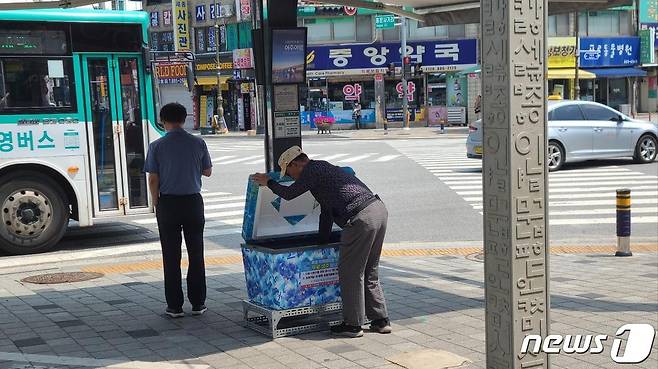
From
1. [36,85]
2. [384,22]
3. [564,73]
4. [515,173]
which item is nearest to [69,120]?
[36,85]

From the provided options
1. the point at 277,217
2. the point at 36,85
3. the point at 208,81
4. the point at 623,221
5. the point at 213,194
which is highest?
the point at 208,81

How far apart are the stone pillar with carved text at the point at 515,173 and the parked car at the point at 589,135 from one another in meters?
15.6

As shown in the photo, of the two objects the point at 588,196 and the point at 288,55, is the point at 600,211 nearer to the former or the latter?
the point at 588,196

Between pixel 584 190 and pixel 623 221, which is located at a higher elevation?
pixel 623 221

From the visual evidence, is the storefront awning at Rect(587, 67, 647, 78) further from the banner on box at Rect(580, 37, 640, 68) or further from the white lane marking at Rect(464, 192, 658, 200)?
the white lane marking at Rect(464, 192, 658, 200)

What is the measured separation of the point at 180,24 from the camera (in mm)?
51500

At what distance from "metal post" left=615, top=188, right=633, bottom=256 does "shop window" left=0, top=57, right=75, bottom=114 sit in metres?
7.42

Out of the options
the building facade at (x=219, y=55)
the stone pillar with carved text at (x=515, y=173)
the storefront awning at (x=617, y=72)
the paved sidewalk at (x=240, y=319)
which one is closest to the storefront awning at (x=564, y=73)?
the storefront awning at (x=617, y=72)

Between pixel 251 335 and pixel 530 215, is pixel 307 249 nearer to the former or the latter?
pixel 251 335

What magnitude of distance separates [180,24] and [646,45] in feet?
96.1

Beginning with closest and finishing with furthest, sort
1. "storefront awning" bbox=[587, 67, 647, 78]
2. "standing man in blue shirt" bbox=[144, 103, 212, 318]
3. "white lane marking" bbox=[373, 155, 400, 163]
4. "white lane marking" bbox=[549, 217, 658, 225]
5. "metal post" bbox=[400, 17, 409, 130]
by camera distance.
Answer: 1. "standing man in blue shirt" bbox=[144, 103, 212, 318]
2. "white lane marking" bbox=[549, 217, 658, 225]
3. "white lane marking" bbox=[373, 155, 400, 163]
4. "metal post" bbox=[400, 17, 409, 130]
5. "storefront awning" bbox=[587, 67, 647, 78]

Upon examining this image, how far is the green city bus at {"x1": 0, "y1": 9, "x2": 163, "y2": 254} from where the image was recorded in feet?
34.9

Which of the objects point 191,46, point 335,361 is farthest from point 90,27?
point 191,46

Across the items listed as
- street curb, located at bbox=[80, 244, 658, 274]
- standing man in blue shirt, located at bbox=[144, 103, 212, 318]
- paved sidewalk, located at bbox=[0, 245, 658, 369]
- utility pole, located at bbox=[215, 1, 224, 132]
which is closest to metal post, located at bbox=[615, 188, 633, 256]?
street curb, located at bbox=[80, 244, 658, 274]
